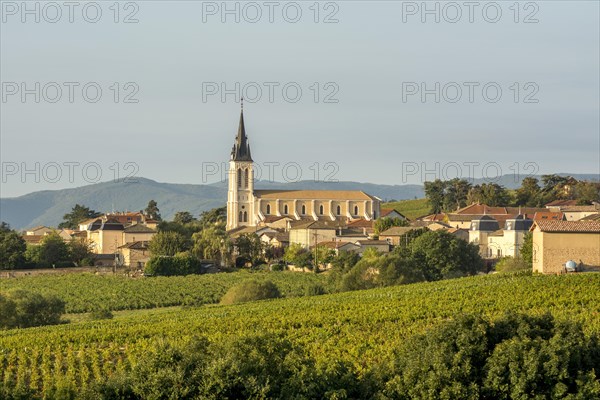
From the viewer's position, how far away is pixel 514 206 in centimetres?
12550

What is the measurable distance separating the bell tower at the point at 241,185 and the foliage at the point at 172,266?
41.6 m

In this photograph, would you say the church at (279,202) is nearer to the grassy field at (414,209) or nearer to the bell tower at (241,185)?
the bell tower at (241,185)

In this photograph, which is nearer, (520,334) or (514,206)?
(520,334)

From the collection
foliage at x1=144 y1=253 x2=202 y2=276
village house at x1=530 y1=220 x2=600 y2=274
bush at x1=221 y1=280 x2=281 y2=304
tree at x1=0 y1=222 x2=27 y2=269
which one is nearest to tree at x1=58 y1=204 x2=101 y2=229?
tree at x1=0 y1=222 x2=27 y2=269

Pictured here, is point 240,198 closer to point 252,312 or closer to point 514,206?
point 514,206

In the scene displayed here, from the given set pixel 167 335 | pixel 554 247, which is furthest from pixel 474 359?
pixel 554 247

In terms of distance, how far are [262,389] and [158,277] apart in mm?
60140

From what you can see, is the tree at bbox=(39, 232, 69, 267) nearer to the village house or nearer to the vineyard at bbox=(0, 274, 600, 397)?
the vineyard at bbox=(0, 274, 600, 397)

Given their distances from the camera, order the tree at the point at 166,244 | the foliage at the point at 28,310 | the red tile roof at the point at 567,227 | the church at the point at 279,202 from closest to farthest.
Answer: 1. the foliage at the point at 28,310
2. the red tile roof at the point at 567,227
3. the tree at the point at 166,244
4. the church at the point at 279,202

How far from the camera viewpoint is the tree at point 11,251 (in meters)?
86.9

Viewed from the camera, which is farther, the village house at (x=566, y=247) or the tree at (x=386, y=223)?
the tree at (x=386, y=223)

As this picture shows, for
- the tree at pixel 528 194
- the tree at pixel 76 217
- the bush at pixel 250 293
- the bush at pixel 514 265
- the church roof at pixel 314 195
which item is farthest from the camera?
the tree at pixel 76 217

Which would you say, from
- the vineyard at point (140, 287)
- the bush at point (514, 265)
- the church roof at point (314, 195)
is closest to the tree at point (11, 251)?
the vineyard at point (140, 287)

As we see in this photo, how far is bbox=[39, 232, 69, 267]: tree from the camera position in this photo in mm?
90562
